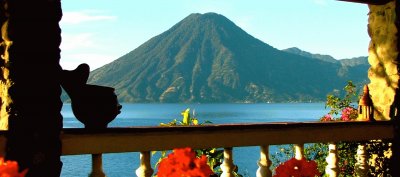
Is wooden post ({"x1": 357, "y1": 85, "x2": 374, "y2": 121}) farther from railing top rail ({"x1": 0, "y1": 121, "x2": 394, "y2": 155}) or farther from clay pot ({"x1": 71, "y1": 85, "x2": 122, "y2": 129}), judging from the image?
clay pot ({"x1": 71, "y1": 85, "x2": 122, "y2": 129})

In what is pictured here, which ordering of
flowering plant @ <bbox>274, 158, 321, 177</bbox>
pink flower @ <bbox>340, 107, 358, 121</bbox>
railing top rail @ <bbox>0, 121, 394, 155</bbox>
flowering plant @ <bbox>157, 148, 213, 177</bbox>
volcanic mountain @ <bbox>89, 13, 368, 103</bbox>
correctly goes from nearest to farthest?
flowering plant @ <bbox>157, 148, 213, 177</bbox> < flowering plant @ <bbox>274, 158, 321, 177</bbox> < railing top rail @ <bbox>0, 121, 394, 155</bbox> < pink flower @ <bbox>340, 107, 358, 121</bbox> < volcanic mountain @ <bbox>89, 13, 368, 103</bbox>

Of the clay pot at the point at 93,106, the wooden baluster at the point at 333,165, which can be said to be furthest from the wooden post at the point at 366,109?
the clay pot at the point at 93,106

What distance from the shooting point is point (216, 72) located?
128 meters

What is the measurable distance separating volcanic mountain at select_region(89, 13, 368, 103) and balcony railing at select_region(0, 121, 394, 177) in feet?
375

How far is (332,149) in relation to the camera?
2959mm

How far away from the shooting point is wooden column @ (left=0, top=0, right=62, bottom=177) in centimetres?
213

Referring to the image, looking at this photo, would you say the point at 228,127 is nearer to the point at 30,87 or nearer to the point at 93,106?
the point at 93,106

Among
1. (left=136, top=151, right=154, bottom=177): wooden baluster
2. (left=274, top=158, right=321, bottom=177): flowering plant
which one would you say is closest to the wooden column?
(left=136, top=151, right=154, bottom=177): wooden baluster

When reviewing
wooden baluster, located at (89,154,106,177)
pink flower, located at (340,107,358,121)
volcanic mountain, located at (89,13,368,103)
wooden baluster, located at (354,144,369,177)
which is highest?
volcanic mountain, located at (89,13,368,103)

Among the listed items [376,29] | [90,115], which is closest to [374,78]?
[376,29]

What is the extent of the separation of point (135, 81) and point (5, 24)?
117m

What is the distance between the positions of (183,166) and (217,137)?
969 mm

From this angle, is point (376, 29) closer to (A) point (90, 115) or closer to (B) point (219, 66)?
(A) point (90, 115)

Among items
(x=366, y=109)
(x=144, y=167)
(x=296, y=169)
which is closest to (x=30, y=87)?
(x=144, y=167)
